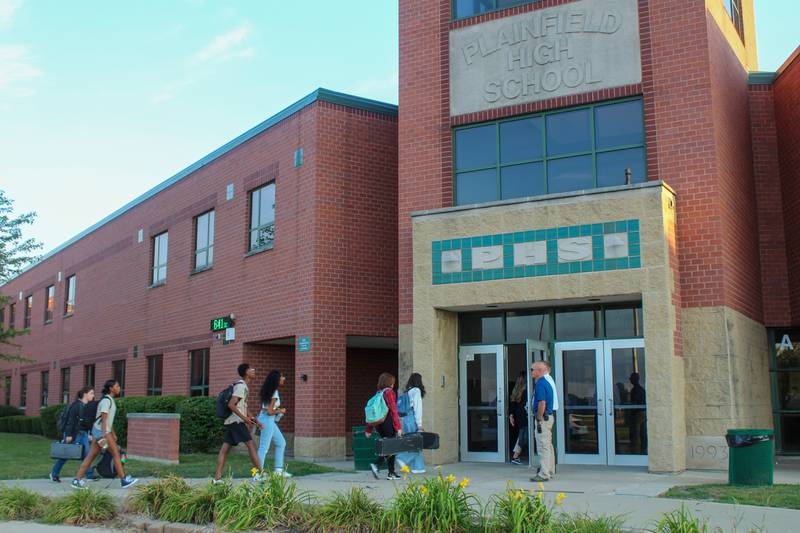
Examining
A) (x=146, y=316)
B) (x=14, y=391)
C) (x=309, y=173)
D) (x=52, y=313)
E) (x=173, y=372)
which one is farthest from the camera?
(x=14, y=391)

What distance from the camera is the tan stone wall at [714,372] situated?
1419 cm

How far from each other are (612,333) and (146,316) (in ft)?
56.0

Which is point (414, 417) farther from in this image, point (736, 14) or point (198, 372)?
point (736, 14)

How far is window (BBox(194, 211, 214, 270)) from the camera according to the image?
23969 mm

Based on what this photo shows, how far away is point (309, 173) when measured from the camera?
19.3 metres

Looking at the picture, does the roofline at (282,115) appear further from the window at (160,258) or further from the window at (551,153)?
the window at (551,153)

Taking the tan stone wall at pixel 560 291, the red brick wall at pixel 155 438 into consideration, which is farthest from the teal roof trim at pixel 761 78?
the red brick wall at pixel 155 438

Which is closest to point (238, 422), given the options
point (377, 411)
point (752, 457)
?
point (377, 411)

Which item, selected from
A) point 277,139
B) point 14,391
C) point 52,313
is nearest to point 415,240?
point 277,139

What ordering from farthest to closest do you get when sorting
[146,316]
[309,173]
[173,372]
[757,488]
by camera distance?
1. [146,316]
2. [173,372]
3. [309,173]
4. [757,488]

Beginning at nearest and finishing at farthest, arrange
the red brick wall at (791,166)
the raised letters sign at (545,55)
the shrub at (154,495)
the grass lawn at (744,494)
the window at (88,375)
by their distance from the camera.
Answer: the grass lawn at (744,494) → the shrub at (154,495) → the raised letters sign at (545,55) → the red brick wall at (791,166) → the window at (88,375)

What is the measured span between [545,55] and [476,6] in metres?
2.01

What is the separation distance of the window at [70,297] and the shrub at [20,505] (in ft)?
84.9

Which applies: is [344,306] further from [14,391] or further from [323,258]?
[14,391]
